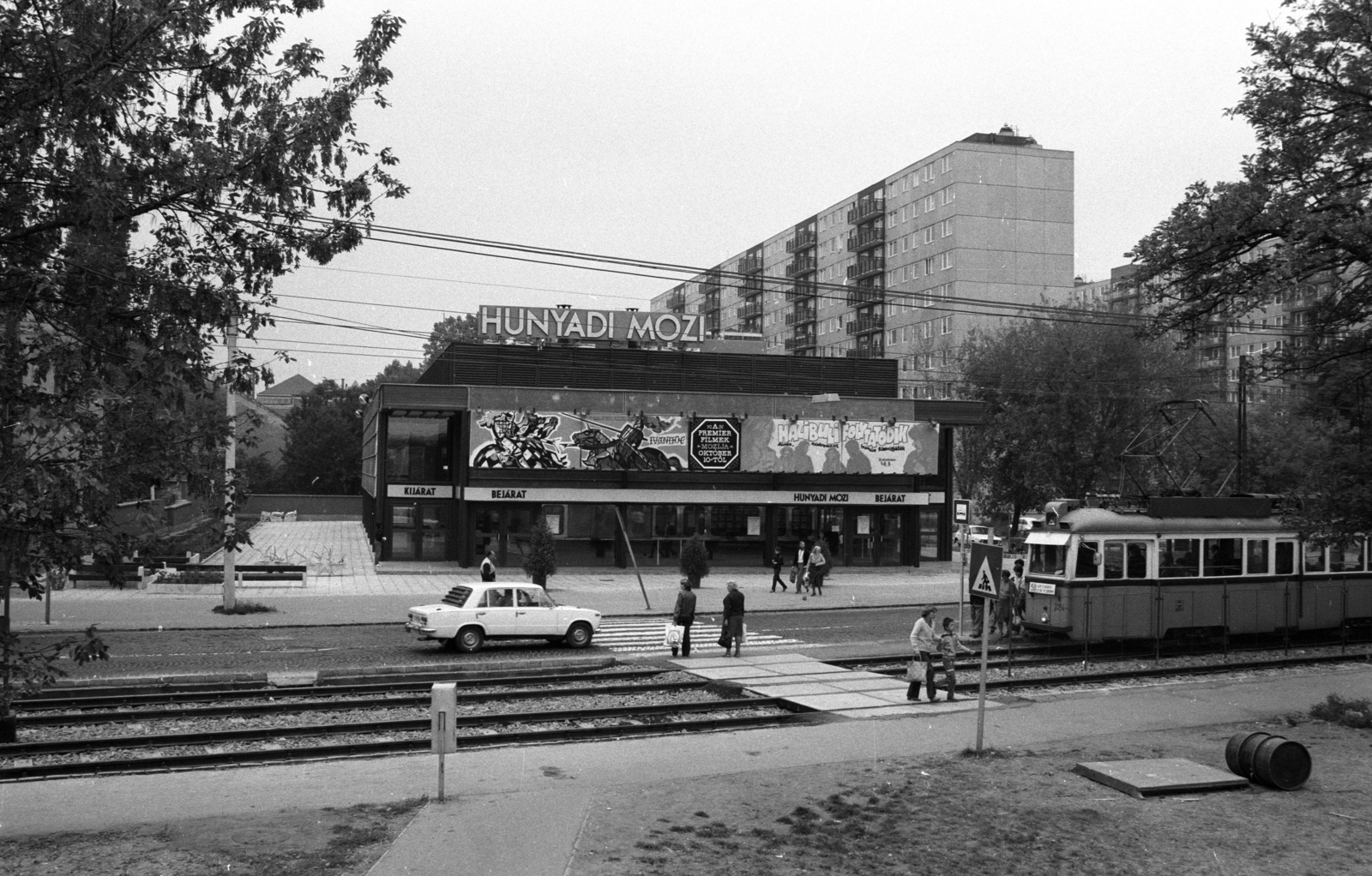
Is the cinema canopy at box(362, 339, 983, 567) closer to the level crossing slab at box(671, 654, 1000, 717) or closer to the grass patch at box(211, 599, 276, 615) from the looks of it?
the grass patch at box(211, 599, 276, 615)

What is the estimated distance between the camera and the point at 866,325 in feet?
287

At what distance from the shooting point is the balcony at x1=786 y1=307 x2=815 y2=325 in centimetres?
9869

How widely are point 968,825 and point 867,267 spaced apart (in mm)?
77349

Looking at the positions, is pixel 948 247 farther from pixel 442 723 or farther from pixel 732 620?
pixel 442 723

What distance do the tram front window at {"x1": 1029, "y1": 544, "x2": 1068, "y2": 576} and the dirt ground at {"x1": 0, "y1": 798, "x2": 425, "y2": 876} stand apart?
17029mm

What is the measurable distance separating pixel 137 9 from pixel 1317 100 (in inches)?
717

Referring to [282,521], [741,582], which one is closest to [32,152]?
[741,582]

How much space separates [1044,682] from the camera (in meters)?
21.6

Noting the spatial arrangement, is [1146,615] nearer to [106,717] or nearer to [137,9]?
[106,717]

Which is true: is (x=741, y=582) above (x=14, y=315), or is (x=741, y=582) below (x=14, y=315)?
below

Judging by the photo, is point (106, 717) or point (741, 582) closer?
point (106, 717)

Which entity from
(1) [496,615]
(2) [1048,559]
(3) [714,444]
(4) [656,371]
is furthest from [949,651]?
(4) [656,371]

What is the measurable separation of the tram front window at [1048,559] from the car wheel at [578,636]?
1016cm

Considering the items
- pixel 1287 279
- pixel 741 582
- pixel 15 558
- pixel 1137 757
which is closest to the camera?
pixel 15 558
